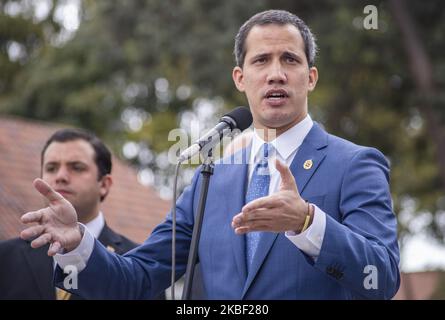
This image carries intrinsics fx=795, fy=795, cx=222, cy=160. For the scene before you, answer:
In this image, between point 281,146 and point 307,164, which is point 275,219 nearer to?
point 307,164

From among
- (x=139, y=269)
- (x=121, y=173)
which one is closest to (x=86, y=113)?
(x=121, y=173)

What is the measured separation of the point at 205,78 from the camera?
50.9 ft

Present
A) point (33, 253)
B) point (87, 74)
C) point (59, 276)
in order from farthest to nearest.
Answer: point (87, 74)
point (33, 253)
point (59, 276)

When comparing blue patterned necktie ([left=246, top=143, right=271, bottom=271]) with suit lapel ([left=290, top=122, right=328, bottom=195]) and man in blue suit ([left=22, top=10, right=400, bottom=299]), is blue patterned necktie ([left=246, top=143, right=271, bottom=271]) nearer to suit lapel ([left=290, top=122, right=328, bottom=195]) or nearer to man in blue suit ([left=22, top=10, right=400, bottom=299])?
man in blue suit ([left=22, top=10, right=400, bottom=299])

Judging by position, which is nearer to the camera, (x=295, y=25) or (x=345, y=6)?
(x=295, y=25)

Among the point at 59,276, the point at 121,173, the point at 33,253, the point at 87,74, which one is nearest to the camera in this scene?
the point at 59,276

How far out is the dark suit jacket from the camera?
497 cm

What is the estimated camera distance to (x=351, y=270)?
2.82 metres

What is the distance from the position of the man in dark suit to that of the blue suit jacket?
4.89 ft

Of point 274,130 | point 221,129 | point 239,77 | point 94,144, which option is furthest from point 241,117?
point 94,144

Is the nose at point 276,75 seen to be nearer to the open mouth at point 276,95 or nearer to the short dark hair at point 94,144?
the open mouth at point 276,95

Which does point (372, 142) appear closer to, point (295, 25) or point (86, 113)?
point (86, 113)

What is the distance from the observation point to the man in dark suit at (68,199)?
5.00m
